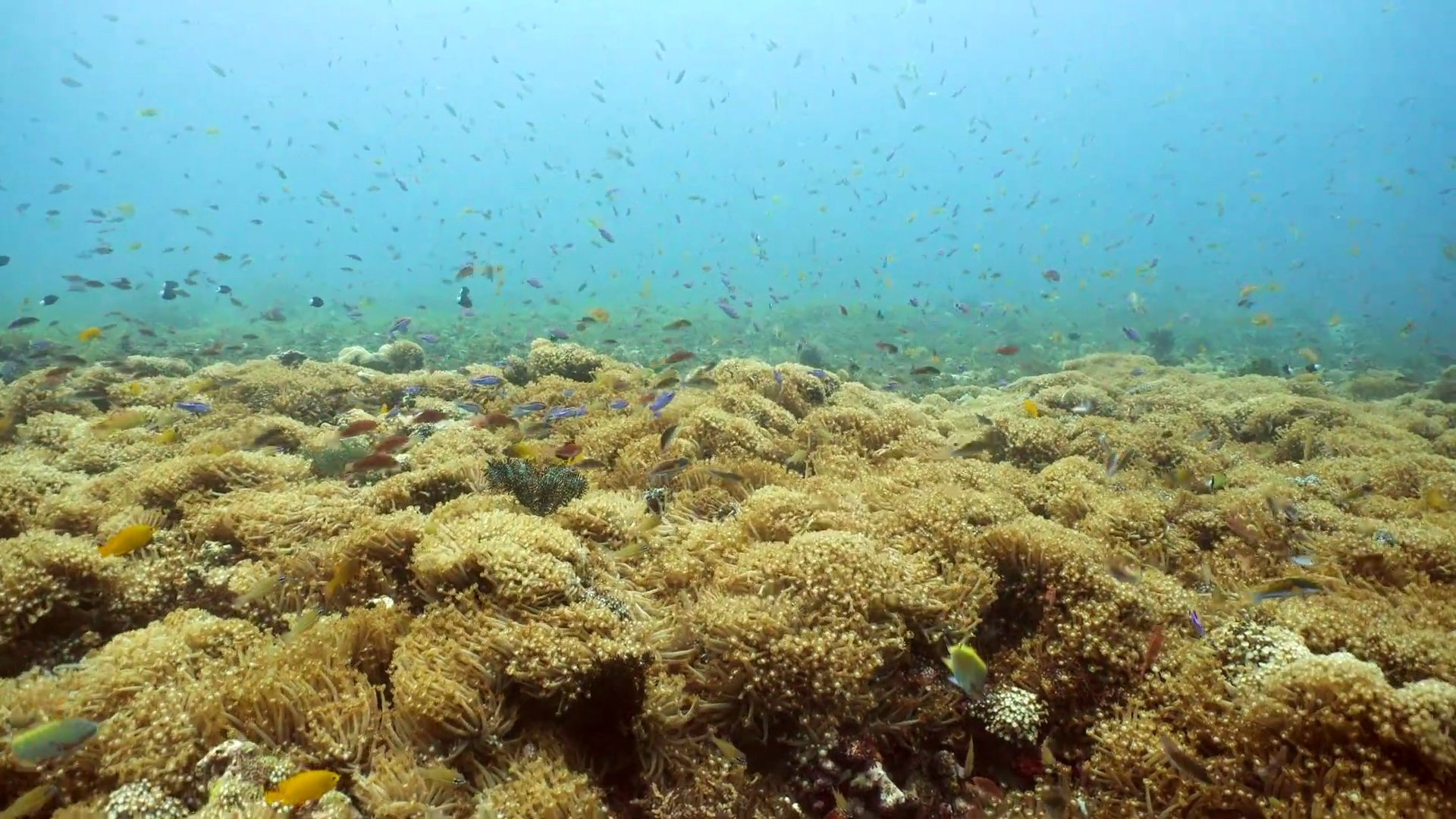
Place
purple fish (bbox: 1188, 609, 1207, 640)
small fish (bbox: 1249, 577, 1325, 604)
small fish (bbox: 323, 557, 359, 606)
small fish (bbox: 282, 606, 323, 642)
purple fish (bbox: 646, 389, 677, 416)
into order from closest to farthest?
small fish (bbox: 282, 606, 323, 642)
purple fish (bbox: 1188, 609, 1207, 640)
small fish (bbox: 1249, 577, 1325, 604)
small fish (bbox: 323, 557, 359, 606)
purple fish (bbox: 646, 389, 677, 416)

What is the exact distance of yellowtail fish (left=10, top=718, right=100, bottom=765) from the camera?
278 centimetres

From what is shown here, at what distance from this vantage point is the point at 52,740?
280 cm

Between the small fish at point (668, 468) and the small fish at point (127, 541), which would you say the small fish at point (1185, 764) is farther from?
the small fish at point (127, 541)

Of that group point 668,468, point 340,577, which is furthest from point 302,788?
point 668,468

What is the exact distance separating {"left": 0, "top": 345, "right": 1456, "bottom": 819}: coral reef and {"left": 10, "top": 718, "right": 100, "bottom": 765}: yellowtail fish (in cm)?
21

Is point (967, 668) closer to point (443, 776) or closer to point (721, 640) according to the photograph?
point (721, 640)

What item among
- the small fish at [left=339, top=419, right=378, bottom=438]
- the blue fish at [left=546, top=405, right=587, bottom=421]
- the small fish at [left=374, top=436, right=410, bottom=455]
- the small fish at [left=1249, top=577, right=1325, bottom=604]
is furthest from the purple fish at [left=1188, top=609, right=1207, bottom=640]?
the small fish at [left=339, top=419, right=378, bottom=438]

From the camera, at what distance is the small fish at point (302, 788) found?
2752mm

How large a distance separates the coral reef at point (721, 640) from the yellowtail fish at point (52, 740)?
21cm

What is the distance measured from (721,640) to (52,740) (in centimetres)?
308

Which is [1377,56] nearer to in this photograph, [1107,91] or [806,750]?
[1107,91]

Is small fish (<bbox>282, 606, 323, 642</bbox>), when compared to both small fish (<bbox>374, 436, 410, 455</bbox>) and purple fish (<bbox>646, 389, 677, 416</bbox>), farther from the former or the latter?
purple fish (<bbox>646, 389, 677, 416</bbox>)

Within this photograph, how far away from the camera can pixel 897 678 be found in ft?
12.5

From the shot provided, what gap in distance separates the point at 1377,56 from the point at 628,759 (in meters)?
208
